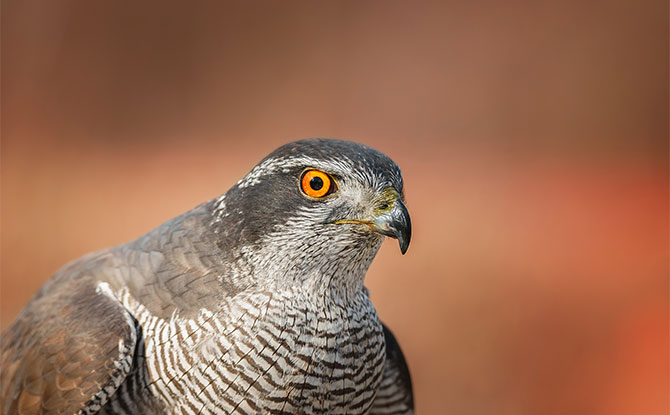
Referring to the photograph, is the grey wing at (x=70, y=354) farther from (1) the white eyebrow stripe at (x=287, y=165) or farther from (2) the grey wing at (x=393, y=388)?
(2) the grey wing at (x=393, y=388)

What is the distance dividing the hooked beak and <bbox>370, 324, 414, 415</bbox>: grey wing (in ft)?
2.89

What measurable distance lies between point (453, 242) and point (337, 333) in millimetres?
3853

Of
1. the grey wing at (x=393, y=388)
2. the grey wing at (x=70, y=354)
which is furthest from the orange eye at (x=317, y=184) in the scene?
the grey wing at (x=393, y=388)

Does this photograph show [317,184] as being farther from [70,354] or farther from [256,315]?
[70,354]

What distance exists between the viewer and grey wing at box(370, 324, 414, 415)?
2.79 m

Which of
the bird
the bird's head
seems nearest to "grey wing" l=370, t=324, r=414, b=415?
the bird

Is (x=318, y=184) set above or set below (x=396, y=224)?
above

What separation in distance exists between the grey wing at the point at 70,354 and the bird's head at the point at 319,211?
0.51 m

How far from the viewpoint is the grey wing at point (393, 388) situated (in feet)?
9.14

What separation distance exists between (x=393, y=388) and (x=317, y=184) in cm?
113

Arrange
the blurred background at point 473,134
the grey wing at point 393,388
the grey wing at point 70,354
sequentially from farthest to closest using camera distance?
the blurred background at point 473,134 < the grey wing at point 393,388 < the grey wing at point 70,354

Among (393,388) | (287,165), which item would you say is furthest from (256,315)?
(393,388)

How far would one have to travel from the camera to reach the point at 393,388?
2.80m

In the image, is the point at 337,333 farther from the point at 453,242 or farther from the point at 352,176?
the point at 453,242
